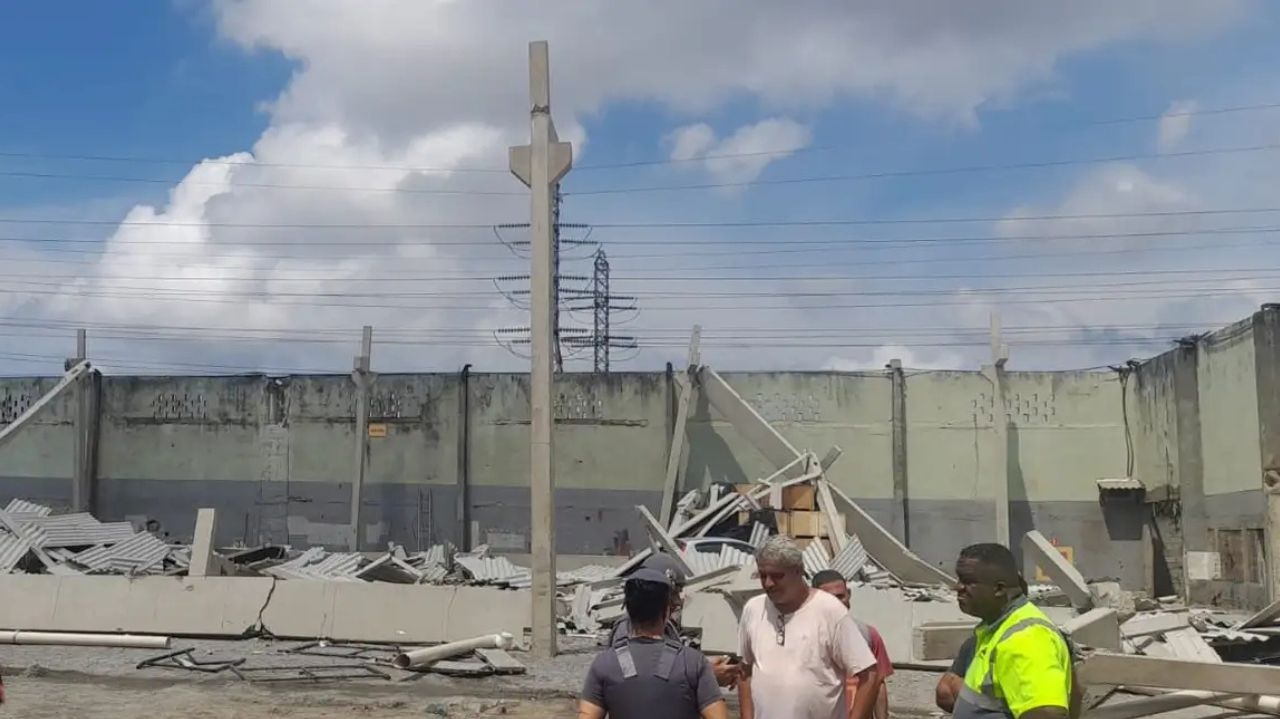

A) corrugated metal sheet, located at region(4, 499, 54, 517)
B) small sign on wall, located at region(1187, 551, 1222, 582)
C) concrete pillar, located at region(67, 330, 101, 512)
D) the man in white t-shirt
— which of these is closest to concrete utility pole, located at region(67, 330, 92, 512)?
concrete pillar, located at region(67, 330, 101, 512)

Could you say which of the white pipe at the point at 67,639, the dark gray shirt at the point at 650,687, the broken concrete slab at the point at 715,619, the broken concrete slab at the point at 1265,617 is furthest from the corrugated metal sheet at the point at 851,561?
the dark gray shirt at the point at 650,687

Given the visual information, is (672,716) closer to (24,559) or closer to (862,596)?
(862,596)

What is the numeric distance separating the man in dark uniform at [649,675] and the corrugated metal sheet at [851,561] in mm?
13570

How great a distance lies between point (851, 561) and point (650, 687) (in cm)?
1424

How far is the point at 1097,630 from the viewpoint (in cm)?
1052

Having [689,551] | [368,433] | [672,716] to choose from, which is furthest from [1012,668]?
[368,433]

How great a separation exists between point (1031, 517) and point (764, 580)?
70.7 ft

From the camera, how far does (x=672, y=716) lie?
12.6ft

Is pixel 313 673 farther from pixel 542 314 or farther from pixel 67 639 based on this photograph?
pixel 542 314

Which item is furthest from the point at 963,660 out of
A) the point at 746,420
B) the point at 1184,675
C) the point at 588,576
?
the point at 746,420

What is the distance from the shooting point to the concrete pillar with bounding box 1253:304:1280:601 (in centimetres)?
1759

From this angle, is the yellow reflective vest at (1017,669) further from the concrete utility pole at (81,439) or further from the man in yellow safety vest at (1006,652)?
the concrete utility pole at (81,439)

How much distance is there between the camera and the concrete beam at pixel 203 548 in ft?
49.7

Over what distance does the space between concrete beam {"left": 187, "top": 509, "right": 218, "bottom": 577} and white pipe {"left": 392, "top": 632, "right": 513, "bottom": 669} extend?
3.79 m
